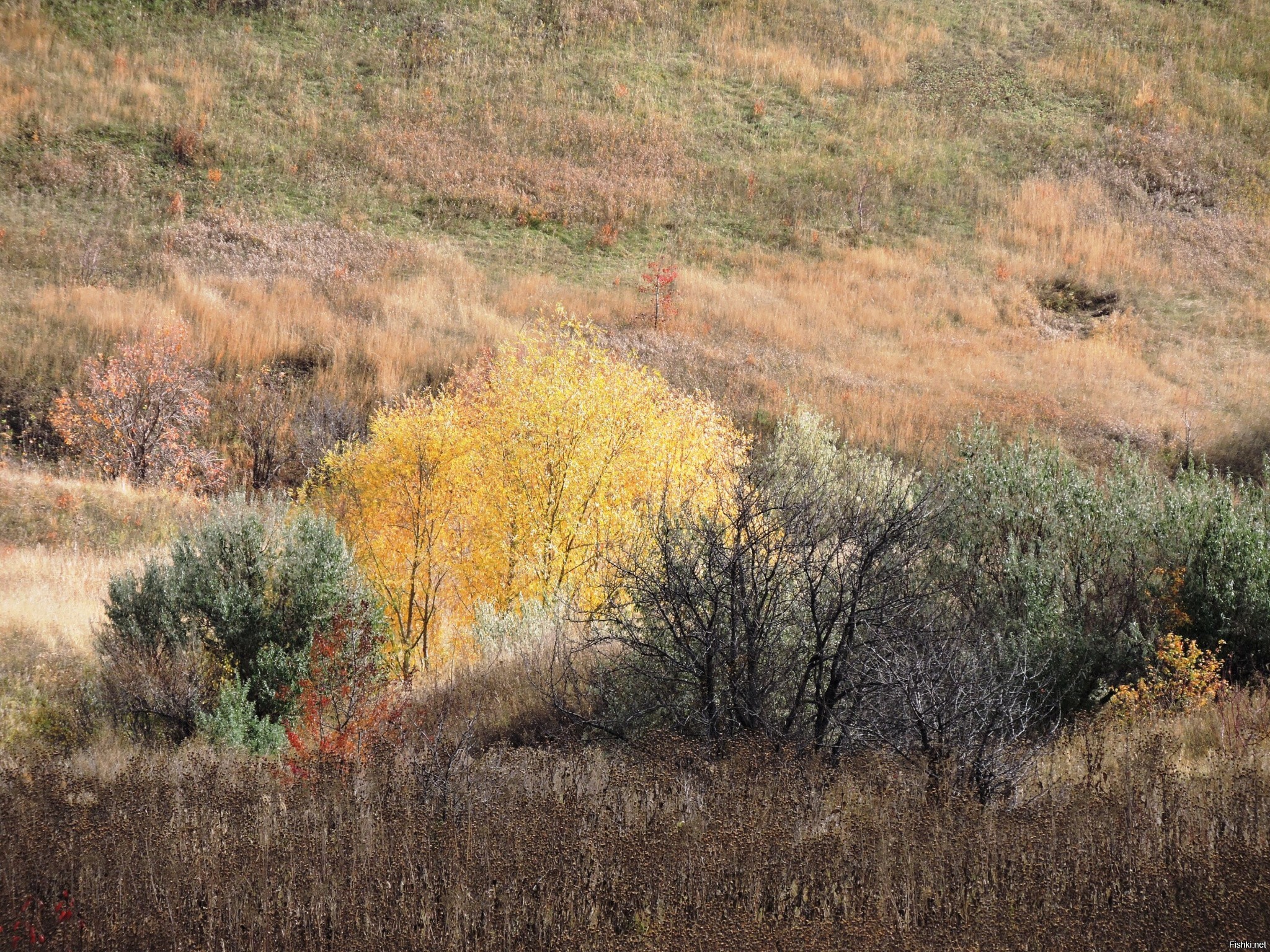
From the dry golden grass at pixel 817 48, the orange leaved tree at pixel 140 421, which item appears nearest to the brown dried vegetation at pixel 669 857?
the orange leaved tree at pixel 140 421

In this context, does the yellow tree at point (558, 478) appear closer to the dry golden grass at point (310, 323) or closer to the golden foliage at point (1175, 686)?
the golden foliage at point (1175, 686)

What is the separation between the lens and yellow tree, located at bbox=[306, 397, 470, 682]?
53.4 feet

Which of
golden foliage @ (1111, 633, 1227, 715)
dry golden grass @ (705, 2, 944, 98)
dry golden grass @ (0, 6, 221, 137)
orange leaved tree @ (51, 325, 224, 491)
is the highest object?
dry golden grass @ (705, 2, 944, 98)

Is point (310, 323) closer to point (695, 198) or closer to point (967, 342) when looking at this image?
point (695, 198)

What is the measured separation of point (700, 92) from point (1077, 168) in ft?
56.6

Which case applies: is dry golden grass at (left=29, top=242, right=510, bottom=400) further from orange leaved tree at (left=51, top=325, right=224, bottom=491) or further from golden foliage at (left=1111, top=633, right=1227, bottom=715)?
golden foliage at (left=1111, top=633, right=1227, bottom=715)

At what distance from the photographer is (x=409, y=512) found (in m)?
17.2

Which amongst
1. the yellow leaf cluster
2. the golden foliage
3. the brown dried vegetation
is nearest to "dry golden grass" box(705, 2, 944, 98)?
the yellow leaf cluster

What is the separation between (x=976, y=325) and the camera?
116 feet

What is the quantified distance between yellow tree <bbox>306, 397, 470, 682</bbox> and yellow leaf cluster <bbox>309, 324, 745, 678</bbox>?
3cm

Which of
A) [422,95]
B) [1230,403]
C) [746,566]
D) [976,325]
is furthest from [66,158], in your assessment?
[1230,403]

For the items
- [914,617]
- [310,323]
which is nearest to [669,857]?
[914,617]

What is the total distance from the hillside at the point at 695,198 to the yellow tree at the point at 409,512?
30.9 ft

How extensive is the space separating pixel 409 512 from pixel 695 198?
28.2m
